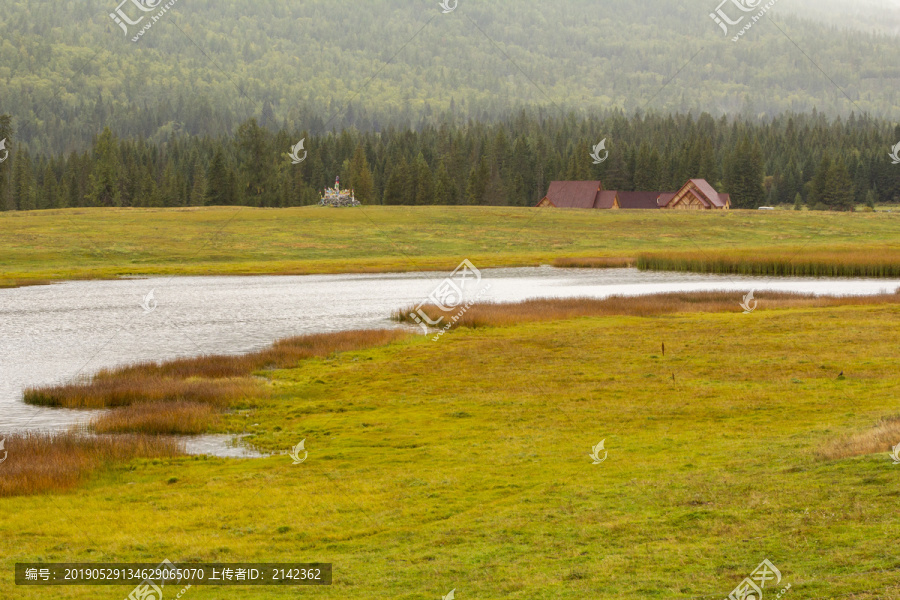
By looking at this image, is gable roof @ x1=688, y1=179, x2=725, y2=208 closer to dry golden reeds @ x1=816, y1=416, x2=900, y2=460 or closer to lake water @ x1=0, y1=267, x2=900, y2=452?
lake water @ x1=0, y1=267, x2=900, y2=452

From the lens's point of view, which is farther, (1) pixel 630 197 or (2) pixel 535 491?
(1) pixel 630 197

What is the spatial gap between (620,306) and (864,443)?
124 feet

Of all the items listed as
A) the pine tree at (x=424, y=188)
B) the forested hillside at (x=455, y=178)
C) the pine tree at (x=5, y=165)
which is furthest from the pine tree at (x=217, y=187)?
the pine tree at (x=424, y=188)

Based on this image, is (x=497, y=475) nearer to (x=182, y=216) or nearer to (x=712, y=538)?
(x=712, y=538)

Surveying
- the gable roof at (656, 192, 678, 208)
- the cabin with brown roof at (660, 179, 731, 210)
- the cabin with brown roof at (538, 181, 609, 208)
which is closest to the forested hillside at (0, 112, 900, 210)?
the gable roof at (656, 192, 678, 208)

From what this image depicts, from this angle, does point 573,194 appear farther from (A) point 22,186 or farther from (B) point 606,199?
(A) point 22,186

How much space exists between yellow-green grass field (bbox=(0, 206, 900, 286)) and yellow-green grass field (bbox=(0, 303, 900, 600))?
6188 centimetres

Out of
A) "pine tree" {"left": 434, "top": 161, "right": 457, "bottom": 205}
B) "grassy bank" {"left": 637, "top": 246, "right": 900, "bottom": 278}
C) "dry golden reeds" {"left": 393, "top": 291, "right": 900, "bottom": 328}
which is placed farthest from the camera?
"pine tree" {"left": 434, "top": 161, "right": 457, "bottom": 205}

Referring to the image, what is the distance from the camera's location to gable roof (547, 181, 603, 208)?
173 meters

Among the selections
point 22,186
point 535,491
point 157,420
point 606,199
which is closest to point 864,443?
point 535,491

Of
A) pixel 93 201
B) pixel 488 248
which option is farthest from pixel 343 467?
pixel 93 201

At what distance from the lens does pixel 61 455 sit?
2198 cm

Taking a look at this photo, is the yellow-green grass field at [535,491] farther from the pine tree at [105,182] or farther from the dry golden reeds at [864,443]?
the pine tree at [105,182]

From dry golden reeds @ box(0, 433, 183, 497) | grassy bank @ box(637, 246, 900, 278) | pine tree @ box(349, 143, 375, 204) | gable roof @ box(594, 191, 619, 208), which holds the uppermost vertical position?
pine tree @ box(349, 143, 375, 204)
